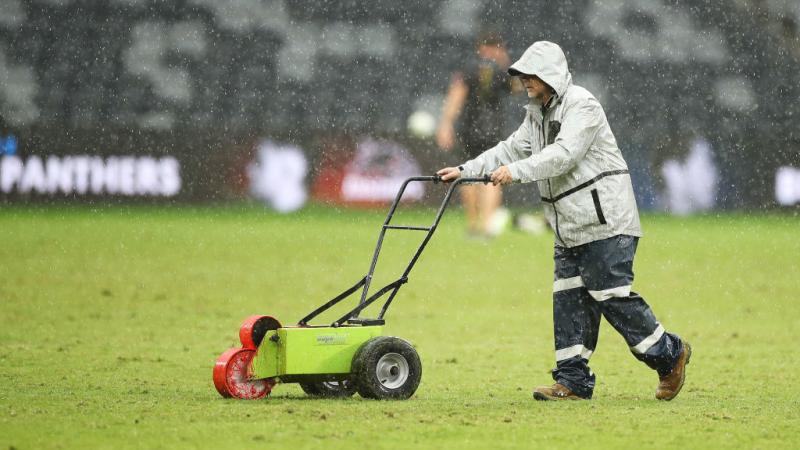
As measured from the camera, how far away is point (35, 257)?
49.9 feet

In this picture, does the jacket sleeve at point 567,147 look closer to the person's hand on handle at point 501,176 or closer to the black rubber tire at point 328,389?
the person's hand on handle at point 501,176

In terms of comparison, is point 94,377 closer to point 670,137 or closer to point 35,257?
point 35,257

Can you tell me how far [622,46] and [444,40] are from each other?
12.4 feet

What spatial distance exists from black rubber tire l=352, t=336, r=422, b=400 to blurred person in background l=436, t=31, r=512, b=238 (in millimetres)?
10606

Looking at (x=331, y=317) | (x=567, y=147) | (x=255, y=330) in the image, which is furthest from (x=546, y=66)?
(x=331, y=317)

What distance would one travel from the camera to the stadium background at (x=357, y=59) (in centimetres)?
2617

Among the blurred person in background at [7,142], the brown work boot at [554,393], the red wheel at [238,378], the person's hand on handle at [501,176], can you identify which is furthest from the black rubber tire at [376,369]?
the blurred person in background at [7,142]

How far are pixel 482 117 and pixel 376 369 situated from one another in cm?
1151

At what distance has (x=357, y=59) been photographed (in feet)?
92.9

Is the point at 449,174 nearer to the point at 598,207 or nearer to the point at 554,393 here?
the point at 598,207

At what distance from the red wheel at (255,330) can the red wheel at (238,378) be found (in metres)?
0.04

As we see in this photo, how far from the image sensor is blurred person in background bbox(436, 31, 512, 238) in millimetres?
17766

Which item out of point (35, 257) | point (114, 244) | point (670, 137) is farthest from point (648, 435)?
point (670, 137)

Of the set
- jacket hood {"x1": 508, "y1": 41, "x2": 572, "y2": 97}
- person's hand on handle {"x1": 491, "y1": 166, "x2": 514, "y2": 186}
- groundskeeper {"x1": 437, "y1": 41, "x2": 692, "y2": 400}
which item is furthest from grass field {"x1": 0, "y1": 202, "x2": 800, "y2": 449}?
jacket hood {"x1": 508, "y1": 41, "x2": 572, "y2": 97}
